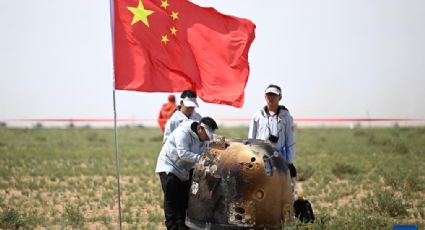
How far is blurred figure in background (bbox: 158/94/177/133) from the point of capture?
50.3ft

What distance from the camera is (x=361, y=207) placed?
11977mm

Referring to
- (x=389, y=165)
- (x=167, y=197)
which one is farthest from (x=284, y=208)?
(x=389, y=165)

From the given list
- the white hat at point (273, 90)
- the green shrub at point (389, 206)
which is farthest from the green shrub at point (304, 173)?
the white hat at point (273, 90)

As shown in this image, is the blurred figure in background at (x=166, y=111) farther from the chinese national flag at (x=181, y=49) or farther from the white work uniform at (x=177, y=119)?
the white work uniform at (x=177, y=119)

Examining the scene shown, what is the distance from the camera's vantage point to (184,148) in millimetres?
7730

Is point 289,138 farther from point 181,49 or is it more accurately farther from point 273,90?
point 181,49

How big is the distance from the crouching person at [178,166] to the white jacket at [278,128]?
968 mm

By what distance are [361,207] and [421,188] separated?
305cm

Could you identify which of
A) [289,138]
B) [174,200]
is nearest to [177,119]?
[174,200]

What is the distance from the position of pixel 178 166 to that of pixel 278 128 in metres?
1.45

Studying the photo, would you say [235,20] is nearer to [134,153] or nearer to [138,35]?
[138,35]

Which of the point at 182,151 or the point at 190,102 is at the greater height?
the point at 190,102

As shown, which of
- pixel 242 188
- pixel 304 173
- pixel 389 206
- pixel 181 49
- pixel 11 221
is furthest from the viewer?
pixel 304 173

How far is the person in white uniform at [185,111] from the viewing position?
8234mm
